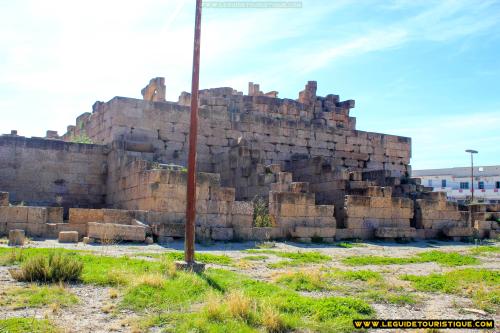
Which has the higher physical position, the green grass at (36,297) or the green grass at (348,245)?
the green grass at (348,245)

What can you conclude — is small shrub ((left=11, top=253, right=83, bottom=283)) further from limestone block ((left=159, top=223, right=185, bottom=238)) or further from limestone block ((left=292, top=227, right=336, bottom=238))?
limestone block ((left=292, top=227, right=336, bottom=238))

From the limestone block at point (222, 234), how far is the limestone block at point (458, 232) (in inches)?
371

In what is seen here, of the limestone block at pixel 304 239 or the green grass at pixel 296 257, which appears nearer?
the green grass at pixel 296 257

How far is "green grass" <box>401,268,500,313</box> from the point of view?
794cm

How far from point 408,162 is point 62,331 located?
2298 centimetres

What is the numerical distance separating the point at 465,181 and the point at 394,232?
5999 centimetres

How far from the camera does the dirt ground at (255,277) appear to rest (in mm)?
6242

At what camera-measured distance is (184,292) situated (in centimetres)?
760

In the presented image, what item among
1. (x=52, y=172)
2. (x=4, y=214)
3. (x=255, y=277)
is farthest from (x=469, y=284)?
(x=52, y=172)

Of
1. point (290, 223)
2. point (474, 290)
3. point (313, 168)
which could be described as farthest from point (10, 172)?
point (474, 290)

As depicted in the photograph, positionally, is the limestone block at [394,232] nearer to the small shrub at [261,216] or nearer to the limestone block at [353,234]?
the limestone block at [353,234]

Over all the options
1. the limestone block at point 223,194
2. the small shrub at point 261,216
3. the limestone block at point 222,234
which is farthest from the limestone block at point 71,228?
the small shrub at point 261,216

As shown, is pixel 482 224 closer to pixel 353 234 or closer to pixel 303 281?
pixel 353 234

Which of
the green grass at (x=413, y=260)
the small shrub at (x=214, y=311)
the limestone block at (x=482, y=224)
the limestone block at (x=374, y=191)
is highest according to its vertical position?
the limestone block at (x=374, y=191)
